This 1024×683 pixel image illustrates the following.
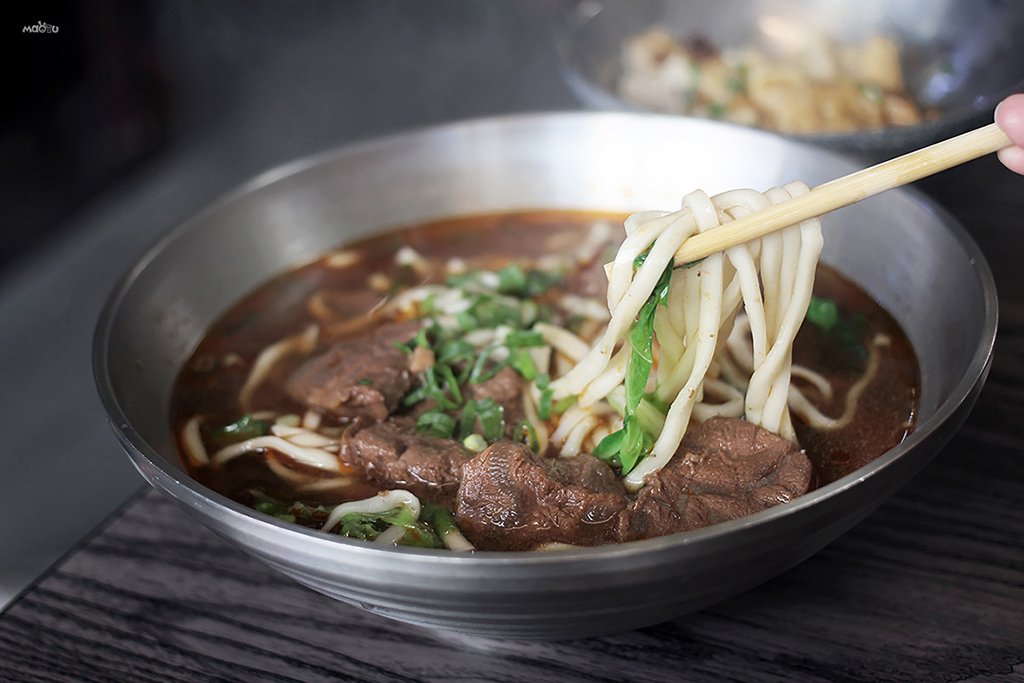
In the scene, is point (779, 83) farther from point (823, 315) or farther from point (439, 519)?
point (439, 519)

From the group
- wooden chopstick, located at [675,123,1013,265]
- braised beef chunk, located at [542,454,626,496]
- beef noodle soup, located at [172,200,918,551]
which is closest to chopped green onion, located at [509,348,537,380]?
beef noodle soup, located at [172,200,918,551]

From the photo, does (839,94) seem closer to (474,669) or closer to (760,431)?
(760,431)

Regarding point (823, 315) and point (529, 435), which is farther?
point (823, 315)

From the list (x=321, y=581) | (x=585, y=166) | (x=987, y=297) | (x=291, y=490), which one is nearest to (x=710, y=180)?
(x=585, y=166)

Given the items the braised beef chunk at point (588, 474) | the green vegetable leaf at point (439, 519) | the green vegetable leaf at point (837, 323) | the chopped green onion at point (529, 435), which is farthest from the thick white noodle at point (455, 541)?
the green vegetable leaf at point (837, 323)

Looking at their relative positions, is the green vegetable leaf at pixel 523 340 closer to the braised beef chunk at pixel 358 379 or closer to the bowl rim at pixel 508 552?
the braised beef chunk at pixel 358 379

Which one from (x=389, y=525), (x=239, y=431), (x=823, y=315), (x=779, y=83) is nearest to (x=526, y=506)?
(x=389, y=525)
